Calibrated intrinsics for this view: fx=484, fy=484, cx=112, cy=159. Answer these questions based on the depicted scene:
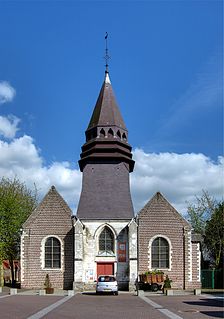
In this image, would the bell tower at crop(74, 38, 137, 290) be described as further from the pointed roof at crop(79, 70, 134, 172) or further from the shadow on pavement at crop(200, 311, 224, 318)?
the shadow on pavement at crop(200, 311, 224, 318)

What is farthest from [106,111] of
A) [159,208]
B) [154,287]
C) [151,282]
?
[154,287]

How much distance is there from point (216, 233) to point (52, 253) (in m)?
22.6

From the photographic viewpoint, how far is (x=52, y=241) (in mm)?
38094

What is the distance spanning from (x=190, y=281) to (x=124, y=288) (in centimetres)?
516

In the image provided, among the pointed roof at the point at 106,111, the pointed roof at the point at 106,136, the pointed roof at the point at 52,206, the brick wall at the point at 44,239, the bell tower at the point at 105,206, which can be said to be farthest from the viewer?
the pointed roof at the point at 106,111

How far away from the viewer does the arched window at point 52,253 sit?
124 feet

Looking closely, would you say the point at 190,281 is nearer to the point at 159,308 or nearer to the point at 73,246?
the point at 73,246

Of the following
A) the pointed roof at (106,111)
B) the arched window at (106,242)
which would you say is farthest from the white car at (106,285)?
the pointed roof at (106,111)

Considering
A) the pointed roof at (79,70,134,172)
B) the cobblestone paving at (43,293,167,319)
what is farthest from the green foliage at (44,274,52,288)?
the cobblestone paving at (43,293,167,319)

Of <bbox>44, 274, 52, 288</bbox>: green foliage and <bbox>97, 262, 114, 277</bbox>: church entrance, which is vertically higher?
→ <bbox>97, 262, 114, 277</bbox>: church entrance

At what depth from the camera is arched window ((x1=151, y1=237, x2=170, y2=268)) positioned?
37.5m

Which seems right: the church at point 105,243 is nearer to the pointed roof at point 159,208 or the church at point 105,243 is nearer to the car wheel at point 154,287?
the pointed roof at point 159,208

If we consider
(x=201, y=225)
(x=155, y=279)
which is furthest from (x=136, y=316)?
(x=201, y=225)

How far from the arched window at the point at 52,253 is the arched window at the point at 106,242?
331 centimetres
